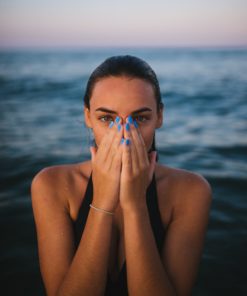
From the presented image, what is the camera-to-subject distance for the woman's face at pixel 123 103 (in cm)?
215

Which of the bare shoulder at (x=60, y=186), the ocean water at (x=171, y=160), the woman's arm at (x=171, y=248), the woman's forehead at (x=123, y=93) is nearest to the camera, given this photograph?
the woman's arm at (x=171, y=248)

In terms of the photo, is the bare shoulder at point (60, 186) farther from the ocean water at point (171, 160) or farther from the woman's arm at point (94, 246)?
the ocean water at point (171, 160)

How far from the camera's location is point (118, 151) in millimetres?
1924

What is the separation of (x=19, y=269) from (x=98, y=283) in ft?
6.62

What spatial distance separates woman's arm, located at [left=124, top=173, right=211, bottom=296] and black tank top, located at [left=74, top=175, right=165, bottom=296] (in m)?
0.10

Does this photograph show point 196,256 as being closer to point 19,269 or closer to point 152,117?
point 152,117

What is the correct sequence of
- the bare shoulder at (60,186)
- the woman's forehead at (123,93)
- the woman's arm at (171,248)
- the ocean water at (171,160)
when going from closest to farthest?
the woman's arm at (171,248)
the woman's forehead at (123,93)
the bare shoulder at (60,186)
the ocean water at (171,160)

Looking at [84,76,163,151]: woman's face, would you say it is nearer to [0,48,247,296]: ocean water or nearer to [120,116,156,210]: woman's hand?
[120,116,156,210]: woman's hand

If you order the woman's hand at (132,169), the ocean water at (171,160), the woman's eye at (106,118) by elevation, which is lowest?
the ocean water at (171,160)

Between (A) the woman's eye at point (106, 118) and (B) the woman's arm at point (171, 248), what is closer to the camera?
(B) the woman's arm at point (171, 248)

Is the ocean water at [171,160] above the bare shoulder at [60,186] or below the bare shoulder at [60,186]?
below

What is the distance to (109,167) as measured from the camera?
6.38 feet

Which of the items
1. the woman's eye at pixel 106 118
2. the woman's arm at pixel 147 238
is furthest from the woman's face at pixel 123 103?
the woman's arm at pixel 147 238

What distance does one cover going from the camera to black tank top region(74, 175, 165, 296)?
2.22m
